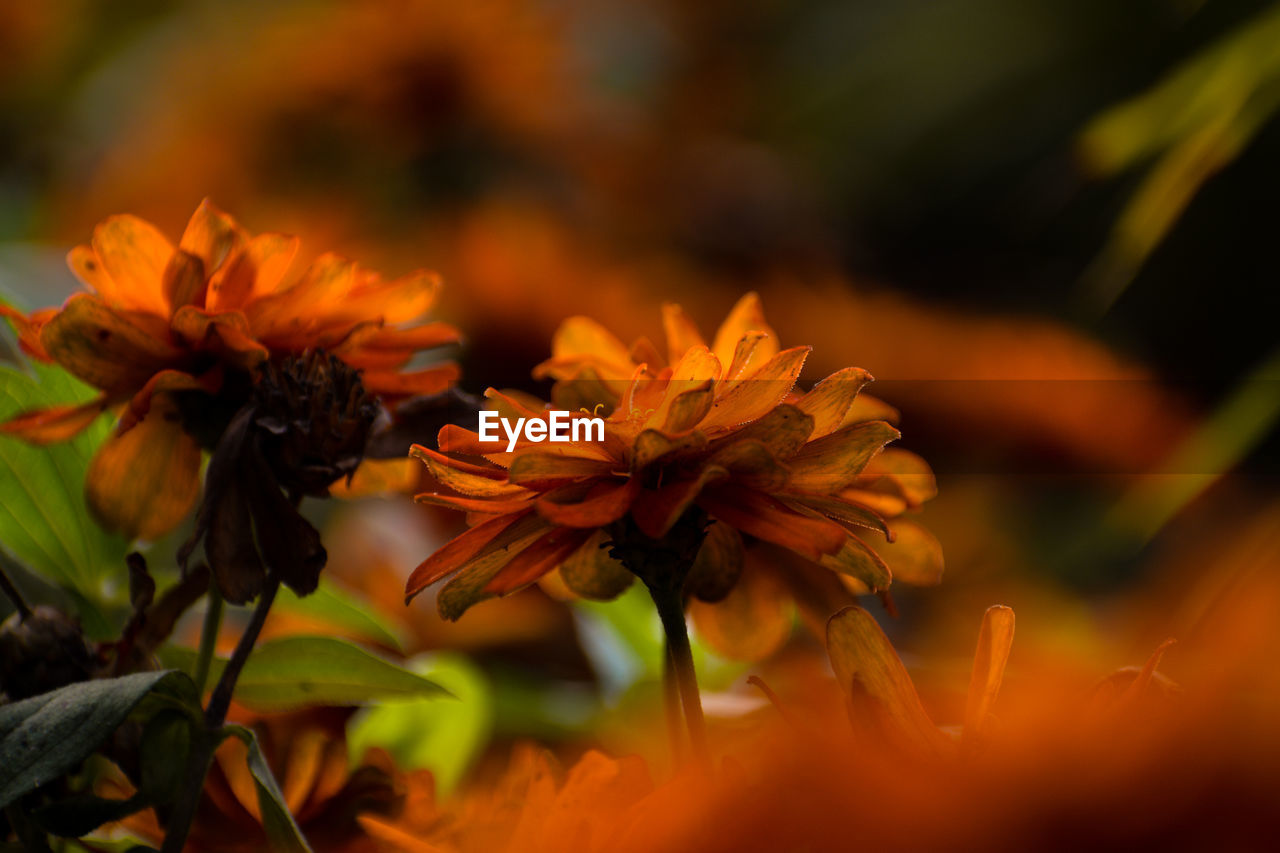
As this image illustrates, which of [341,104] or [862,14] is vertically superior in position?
[862,14]

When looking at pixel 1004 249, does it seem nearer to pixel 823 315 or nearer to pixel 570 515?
pixel 823 315

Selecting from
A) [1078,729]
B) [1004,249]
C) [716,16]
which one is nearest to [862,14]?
[716,16]

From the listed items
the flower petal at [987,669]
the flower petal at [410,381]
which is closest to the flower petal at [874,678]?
the flower petal at [987,669]

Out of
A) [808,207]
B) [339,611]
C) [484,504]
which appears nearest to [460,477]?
[484,504]

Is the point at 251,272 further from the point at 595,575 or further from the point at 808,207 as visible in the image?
the point at 808,207

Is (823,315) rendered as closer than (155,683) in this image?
No

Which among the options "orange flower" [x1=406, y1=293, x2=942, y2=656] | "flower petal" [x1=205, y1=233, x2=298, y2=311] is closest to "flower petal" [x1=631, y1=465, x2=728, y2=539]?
"orange flower" [x1=406, y1=293, x2=942, y2=656]
